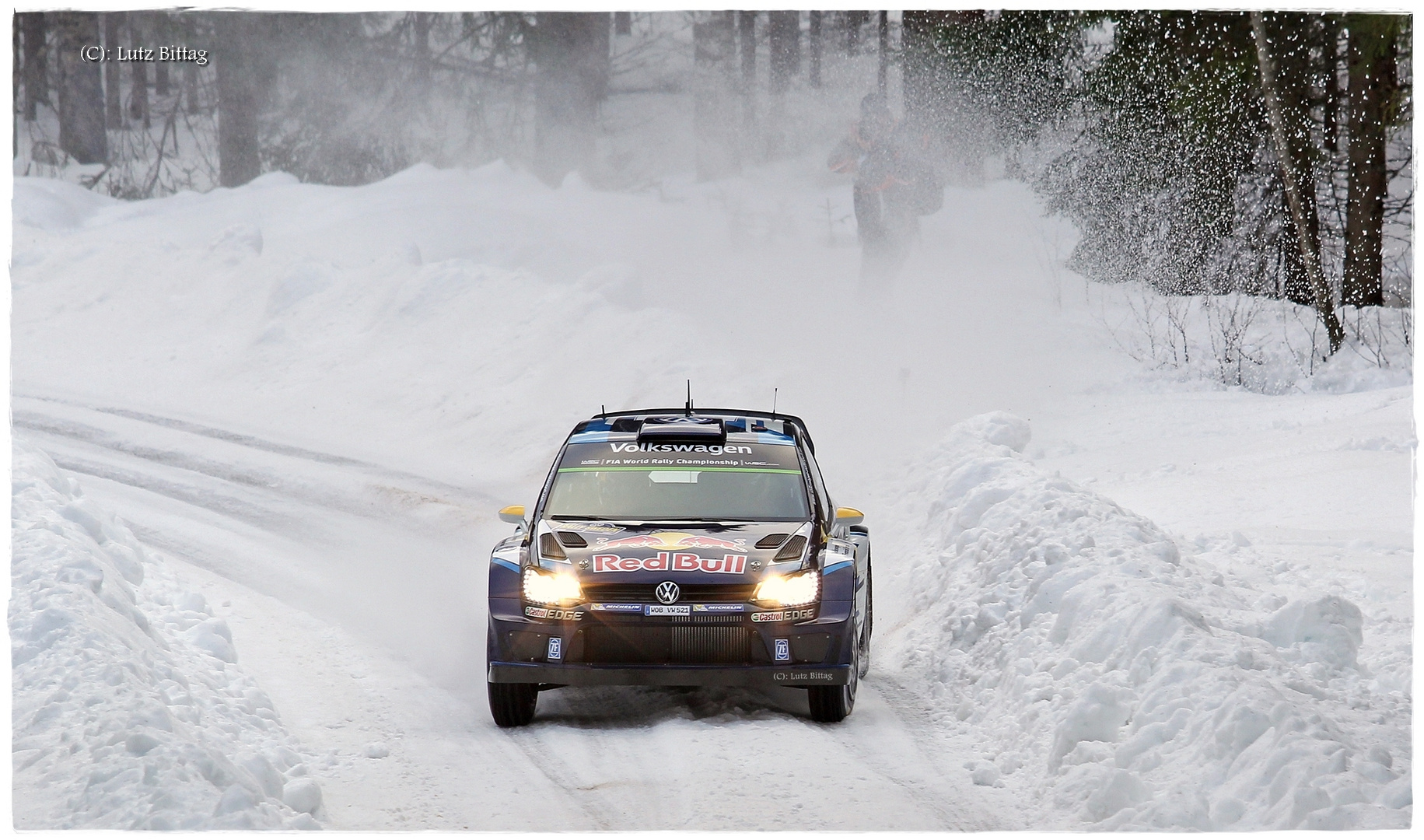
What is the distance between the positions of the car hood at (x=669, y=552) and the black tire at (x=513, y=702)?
660 mm

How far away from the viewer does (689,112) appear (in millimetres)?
19641

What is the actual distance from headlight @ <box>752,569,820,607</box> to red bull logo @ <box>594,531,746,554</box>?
23 centimetres

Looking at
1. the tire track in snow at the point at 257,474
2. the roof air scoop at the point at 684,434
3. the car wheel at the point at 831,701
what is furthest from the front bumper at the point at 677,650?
the tire track in snow at the point at 257,474

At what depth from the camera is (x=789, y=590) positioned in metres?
6.06

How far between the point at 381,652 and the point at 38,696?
2379 mm

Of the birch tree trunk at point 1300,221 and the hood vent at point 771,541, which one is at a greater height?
the birch tree trunk at point 1300,221

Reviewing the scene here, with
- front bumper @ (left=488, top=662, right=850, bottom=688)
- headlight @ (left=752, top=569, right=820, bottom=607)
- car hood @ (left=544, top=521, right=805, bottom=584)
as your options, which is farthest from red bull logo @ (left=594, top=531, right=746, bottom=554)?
front bumper @ (left=488, top=662, right=850, bottom=688)

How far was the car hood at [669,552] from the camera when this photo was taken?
599cm

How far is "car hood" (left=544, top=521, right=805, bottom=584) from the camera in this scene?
599cm

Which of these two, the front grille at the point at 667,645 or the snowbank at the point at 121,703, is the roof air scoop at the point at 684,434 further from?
the snowbank at the point at 121,703

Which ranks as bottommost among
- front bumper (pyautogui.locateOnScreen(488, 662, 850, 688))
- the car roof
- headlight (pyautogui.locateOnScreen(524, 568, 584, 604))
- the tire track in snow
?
the tire track in snow

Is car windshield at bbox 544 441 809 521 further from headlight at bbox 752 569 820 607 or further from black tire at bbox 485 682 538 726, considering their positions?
black tire at bbox 485 682 538 726

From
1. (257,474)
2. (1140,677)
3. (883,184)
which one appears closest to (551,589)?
(1140,677)

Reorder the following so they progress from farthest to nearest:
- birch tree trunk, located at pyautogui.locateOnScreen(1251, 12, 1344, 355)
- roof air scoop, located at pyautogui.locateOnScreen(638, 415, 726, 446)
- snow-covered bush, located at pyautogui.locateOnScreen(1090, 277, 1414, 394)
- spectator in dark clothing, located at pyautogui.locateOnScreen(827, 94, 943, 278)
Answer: spectator in dark clothing, located at pyautogui.locateOnScreen(827, 94, 943, 278) < snow-covered bush, located at pyautogui.locateOnScreen(1090, 277, 1414, 394) < birch tree trunk, located at pyautogui.locateOnScreen(1251, 12, 1344, 355) < roof air scoop, located at pyautogui.locateOnScreen(638, 415, 726, 446)
